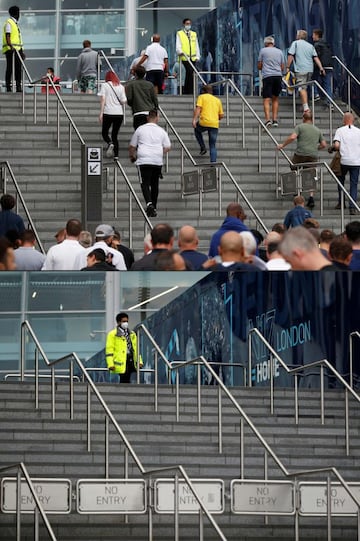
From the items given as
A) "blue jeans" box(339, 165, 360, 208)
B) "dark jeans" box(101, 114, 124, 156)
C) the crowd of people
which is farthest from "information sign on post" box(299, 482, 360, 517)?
"dark jeans" box(101, 114, 124, 156)

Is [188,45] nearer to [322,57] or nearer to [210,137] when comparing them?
[322,57]

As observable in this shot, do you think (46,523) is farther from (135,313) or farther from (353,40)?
(353,40)

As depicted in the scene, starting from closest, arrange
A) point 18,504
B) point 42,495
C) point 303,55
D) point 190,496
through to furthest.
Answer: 1. point 18,504
2. point 42,495
3. point 190,496
4. point 303,55

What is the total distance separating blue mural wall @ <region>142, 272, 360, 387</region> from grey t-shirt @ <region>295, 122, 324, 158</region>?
3684mm

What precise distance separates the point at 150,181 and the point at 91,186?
37.2 inches

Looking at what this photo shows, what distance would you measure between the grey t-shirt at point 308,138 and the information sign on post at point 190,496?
9.06m

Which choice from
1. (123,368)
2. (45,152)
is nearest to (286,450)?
(123,368)

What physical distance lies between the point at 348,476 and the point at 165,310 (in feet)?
8.35

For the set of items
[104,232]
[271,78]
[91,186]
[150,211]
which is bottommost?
[104,232]

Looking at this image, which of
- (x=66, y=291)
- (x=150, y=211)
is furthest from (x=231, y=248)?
(x=150, y=211)

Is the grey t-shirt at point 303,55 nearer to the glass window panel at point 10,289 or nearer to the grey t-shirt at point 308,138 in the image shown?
the grey t-shirt at point 308,138

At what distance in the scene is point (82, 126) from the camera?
29.2 meters

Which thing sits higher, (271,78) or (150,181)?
(271,78)

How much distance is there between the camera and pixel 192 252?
49.6ft
